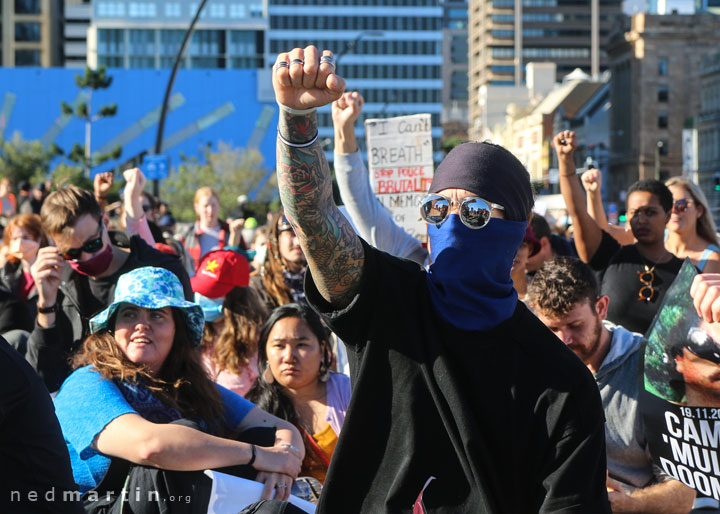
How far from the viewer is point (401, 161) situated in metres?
8.65

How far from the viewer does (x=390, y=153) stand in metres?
8.69

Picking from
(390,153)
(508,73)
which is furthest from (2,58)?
(390,153)

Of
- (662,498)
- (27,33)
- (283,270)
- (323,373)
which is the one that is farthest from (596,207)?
(27,33)

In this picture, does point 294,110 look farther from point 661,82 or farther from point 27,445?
point 661,82

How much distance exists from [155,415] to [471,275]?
188cm

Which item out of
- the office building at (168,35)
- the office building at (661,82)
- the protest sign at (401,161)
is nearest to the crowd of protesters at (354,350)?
the protest sign at (401,161)

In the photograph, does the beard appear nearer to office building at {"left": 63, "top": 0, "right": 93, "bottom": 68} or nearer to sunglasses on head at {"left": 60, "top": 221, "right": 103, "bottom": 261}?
sunglasses on head at {"left": 60, "top": 221, "right": 103, "bottom": 261}

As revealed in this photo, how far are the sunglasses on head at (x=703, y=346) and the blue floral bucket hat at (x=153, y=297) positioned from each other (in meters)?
2.05

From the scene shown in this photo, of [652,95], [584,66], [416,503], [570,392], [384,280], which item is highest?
[584,66]

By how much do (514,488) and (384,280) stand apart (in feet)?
1.94

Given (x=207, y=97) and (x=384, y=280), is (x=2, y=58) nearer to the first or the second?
(x=207, y=97)

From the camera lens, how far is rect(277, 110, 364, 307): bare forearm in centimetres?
244

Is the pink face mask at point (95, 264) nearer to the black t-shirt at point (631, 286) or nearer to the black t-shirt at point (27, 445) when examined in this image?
the black t-shirt at point (27, 445)

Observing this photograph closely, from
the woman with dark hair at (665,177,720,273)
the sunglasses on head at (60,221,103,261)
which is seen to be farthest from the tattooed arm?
the woman with dark hair at (665,177,720,273)
